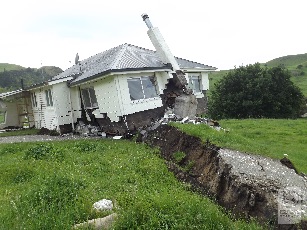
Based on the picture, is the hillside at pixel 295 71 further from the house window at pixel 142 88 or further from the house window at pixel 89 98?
the house window at pixel 89 98

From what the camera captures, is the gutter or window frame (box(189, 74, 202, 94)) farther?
window frame (box(189, 74, 202, 94))

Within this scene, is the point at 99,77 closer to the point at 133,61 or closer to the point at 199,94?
the point at 133,61

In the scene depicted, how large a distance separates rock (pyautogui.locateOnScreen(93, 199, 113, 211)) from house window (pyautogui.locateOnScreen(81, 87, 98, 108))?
39.0ft

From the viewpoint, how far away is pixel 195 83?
24.4 meters

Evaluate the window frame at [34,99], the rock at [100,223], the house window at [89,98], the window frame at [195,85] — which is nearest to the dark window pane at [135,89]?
the house window at [89,98]

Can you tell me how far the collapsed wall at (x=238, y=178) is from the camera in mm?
6488

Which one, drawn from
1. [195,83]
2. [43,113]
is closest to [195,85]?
[195,83]

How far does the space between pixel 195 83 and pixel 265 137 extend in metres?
9.32

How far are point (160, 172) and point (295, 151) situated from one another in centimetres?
680

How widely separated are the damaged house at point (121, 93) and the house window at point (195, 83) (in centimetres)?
134

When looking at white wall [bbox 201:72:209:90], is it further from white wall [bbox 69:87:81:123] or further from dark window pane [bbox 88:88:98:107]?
white wall [bbox 69:87:81:123]

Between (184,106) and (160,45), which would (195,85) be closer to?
(160,45)

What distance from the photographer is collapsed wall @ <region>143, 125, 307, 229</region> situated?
6488mm

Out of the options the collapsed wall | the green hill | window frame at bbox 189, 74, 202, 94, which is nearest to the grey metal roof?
window frame at bbox 189, 74, 202, 94
